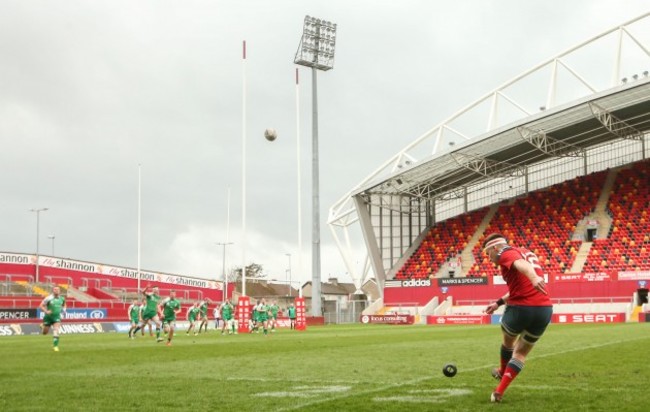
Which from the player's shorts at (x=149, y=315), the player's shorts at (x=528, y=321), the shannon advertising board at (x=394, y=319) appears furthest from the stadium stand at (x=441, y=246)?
the player's shorts at (x=528, y=321)

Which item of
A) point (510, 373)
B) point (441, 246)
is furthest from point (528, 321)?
point (441, 246)

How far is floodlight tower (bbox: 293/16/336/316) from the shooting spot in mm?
61062

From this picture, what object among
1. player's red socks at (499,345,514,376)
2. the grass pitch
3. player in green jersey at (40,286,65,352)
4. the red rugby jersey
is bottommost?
the grass pitch

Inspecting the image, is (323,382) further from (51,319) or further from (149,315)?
(149,315)

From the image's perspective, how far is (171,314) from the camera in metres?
28.4

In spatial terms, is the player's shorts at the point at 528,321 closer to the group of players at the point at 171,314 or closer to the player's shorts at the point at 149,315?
the group of players at the point at 171,314

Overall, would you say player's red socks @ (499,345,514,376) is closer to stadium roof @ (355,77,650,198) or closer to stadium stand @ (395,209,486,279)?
stadium roof @ (355,77,650,198)

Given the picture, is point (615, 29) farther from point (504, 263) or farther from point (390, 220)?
point (504, 263)

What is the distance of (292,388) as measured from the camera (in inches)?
451

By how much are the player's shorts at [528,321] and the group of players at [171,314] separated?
18092mm

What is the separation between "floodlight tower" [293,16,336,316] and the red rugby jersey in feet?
168

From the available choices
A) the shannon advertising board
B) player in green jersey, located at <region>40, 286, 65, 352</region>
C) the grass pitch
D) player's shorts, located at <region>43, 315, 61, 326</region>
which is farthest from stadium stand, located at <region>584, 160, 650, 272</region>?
player's shorts, located at <region>43, 315, 61, 326</region>

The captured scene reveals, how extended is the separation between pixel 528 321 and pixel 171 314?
20.5 m

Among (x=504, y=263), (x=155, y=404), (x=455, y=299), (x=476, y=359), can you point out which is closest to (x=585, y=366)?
(x=476, y=359)
